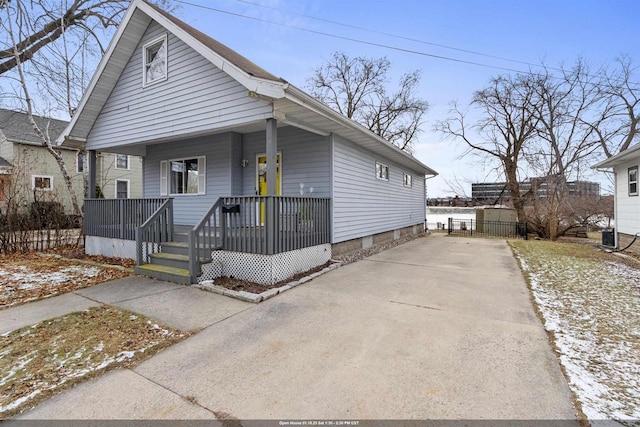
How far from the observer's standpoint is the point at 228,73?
218 inches

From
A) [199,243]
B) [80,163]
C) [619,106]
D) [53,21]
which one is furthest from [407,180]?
[80,163]

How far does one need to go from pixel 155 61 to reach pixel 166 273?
217 inches

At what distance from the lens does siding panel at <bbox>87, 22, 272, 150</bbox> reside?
6.09m

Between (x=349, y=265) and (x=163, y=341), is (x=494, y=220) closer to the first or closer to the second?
(x=349, y=265)

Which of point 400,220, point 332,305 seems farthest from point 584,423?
point 400,220

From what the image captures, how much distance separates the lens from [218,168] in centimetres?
850

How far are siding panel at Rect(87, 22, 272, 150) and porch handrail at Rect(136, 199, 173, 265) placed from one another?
1.86 m

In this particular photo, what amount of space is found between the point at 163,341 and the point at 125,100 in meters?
7.48

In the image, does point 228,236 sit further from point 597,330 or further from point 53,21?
point 53,21

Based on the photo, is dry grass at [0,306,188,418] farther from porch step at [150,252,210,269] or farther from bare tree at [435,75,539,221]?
bare tree at [435,75,539,221]

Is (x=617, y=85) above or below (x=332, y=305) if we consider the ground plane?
above

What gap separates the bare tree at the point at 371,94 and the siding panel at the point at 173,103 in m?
17.1

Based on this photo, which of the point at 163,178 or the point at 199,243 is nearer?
the point at 199,243

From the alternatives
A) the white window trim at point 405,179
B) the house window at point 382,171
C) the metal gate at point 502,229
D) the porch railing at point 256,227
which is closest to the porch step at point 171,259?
the porch railing at point 256,227
